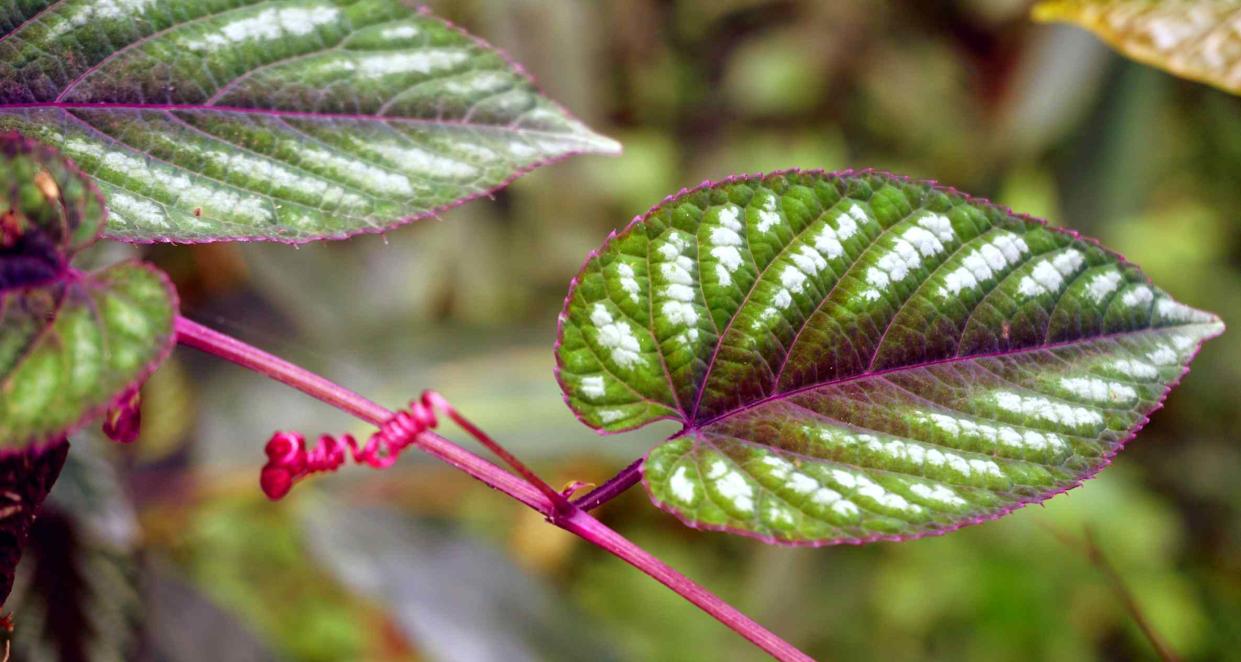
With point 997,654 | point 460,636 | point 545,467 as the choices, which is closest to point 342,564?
point 460,636

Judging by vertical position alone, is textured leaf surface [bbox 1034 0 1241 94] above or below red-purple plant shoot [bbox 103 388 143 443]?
above

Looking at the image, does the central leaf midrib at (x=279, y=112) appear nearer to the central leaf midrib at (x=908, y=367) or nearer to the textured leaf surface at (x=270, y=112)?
the textured leaf surface at (x=270, y=112)

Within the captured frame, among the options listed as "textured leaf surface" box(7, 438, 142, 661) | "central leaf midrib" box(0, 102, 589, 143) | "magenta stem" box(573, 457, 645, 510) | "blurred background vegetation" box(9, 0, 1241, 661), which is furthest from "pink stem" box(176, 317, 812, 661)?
"textured leaf surface" box(7, 438, 142, 661)

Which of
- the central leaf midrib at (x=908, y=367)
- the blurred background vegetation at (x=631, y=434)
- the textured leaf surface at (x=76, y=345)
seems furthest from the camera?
the blurred background vegetation at (x=631, y=434)

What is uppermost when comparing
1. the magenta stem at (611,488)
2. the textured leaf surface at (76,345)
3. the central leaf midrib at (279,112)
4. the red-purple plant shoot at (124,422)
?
the central leaf midrib at (279,112)

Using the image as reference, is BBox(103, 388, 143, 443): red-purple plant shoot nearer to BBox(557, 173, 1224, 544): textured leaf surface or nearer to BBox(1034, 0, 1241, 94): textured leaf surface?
BBox(557, 173, 1224, 544): textured leaf surface

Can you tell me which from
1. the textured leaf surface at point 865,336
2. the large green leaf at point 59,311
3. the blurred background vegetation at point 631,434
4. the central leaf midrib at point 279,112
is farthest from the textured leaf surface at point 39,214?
the blurred background vegetation at point 631,434
